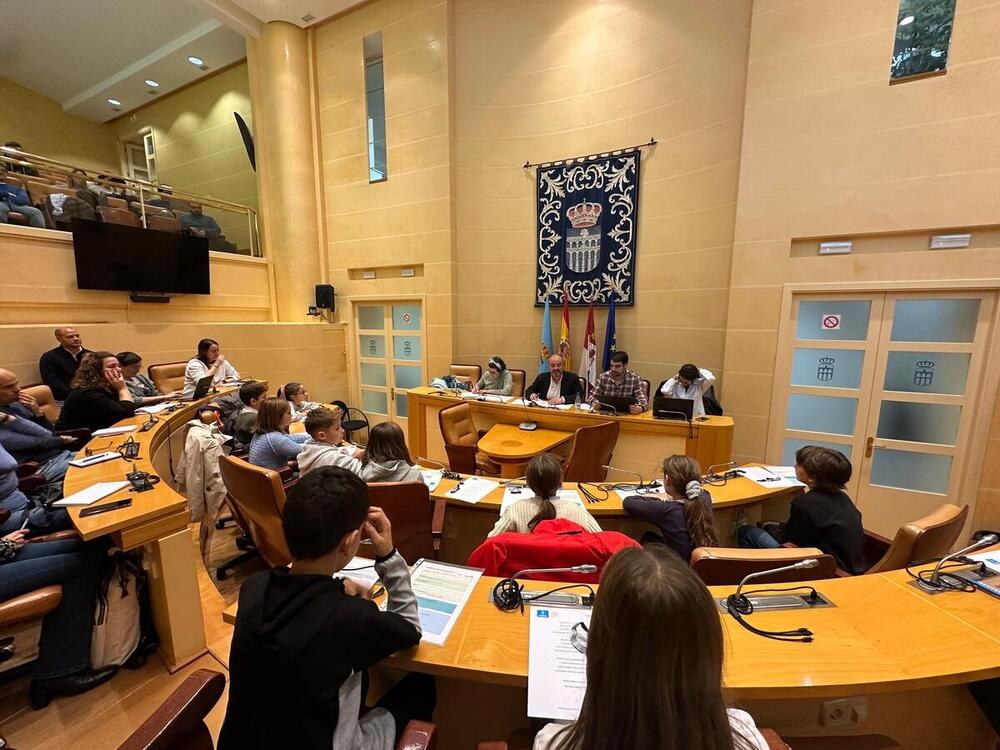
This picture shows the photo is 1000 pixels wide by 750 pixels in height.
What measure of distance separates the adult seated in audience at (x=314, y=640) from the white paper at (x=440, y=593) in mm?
99

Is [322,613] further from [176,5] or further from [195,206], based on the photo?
[176,5]

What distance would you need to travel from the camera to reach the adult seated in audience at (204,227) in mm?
6375

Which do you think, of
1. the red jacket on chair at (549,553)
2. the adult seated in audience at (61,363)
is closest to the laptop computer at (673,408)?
the red jacket on chair at (549,553)

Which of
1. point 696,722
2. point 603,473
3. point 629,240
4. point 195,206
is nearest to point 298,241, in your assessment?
point 195,206

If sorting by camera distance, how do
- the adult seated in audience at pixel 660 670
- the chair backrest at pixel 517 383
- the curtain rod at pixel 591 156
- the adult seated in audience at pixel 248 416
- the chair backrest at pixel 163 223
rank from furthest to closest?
the chair backrest at pixel 163 223 < the chair backrest at pixel 517 383 < the curtain rod at pixel 591 156 < the adult seated in audience at pixel 248 416 < the adult seated in audience at pixel 660 670

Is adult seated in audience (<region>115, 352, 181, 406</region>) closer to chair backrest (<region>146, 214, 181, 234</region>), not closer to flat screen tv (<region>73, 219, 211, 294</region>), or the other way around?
flat screen tv (<region>73, 219, 211, 294</region>)

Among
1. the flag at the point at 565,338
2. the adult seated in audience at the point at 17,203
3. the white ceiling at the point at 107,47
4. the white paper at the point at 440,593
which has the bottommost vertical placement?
the white paper at the point at 440,593

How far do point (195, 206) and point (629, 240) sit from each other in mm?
7089

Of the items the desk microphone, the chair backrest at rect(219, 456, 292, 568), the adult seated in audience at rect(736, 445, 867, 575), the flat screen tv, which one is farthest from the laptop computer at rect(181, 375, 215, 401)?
the adult seated in audience at rect(736, 445, 867, 575)

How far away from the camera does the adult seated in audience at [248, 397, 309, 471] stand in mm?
2832

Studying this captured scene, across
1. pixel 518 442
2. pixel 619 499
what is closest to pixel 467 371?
pixel 518 442

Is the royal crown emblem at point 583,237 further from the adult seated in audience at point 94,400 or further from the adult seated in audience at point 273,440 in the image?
the adult seated in audience at point 94,400

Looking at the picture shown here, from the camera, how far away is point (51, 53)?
7.17 m

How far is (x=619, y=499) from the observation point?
250cm
